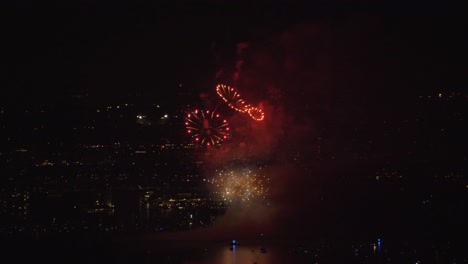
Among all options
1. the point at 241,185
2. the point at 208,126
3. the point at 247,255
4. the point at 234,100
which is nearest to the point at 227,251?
the point at 247,255

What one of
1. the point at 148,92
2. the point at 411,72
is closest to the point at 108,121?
the point at 148,92

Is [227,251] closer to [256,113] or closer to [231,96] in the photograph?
[231,96]

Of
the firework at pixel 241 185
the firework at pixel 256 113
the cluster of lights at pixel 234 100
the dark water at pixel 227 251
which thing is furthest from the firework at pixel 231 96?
the dark water at pixel 227 251

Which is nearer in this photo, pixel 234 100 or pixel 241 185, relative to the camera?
pixel 234 100

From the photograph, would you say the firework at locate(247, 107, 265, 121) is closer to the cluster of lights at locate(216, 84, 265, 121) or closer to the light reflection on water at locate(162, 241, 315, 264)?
the cluster of lights at locate(216, 84, 265, 121)

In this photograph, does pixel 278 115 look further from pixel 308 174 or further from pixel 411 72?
pixel 411 72

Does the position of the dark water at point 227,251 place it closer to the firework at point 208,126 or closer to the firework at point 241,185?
the firework at point 241,185
